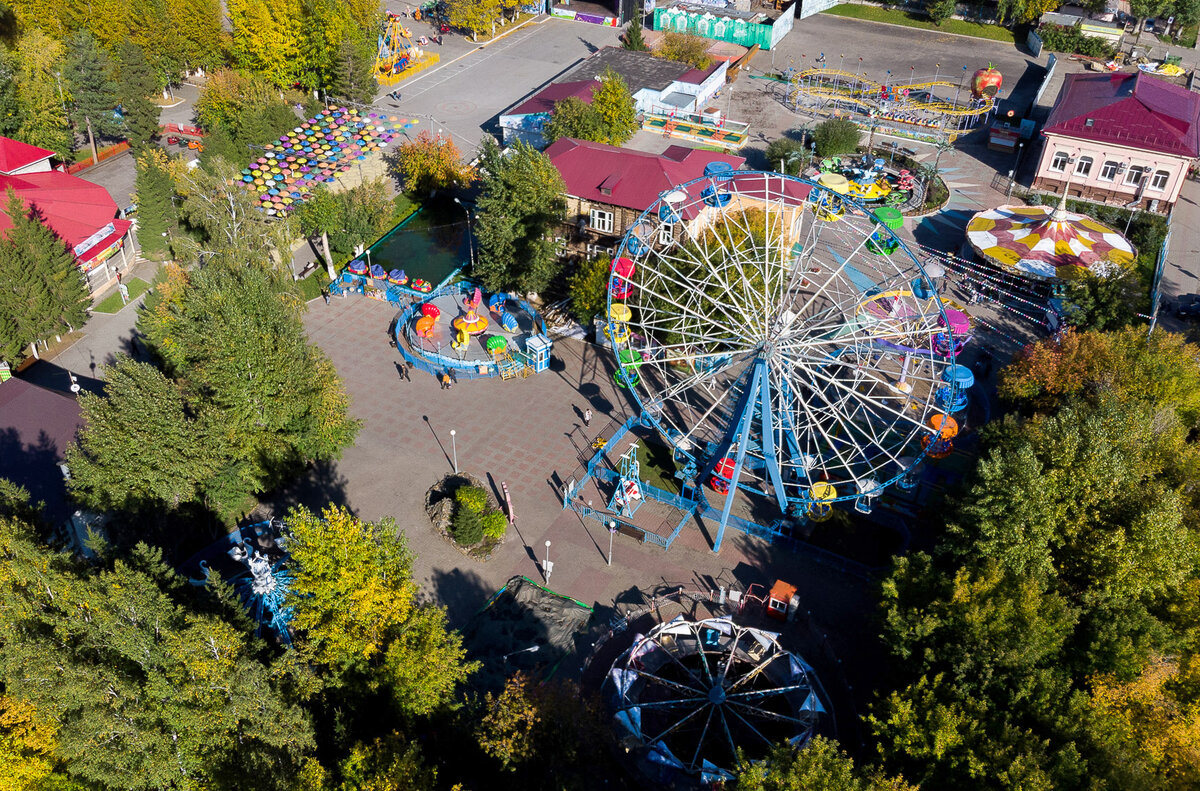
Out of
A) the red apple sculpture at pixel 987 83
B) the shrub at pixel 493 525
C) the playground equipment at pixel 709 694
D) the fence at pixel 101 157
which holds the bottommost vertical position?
the playground equipment at pixel 709 694

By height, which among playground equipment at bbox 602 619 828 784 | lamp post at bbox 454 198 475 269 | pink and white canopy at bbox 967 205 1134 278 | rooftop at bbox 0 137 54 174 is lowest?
playground equipment at bbox 602 619 828 784

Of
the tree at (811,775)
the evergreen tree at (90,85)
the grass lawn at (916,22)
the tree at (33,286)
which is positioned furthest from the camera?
the grass lawn at (916,22)

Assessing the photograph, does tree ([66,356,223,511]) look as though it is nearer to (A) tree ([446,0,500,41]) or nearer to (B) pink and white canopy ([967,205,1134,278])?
(B) pink and white canopy ([967,205,1134,278])

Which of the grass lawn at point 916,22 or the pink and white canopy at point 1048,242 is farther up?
the grass lawn at point 916,22

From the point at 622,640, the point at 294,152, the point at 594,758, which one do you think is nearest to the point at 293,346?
the point at 622,640

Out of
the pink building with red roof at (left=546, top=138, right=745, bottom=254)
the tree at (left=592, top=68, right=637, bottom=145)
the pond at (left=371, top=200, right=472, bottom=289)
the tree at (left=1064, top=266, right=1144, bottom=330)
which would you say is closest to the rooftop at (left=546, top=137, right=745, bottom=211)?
the pink building with red roof at (left=546, top=138, right=745, bottom=254)

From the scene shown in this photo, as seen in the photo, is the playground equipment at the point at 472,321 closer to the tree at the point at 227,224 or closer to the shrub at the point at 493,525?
the tree at the point at 227,224

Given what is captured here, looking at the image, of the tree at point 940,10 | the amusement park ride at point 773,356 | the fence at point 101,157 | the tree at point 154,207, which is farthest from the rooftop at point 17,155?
the tree at point 940,10
